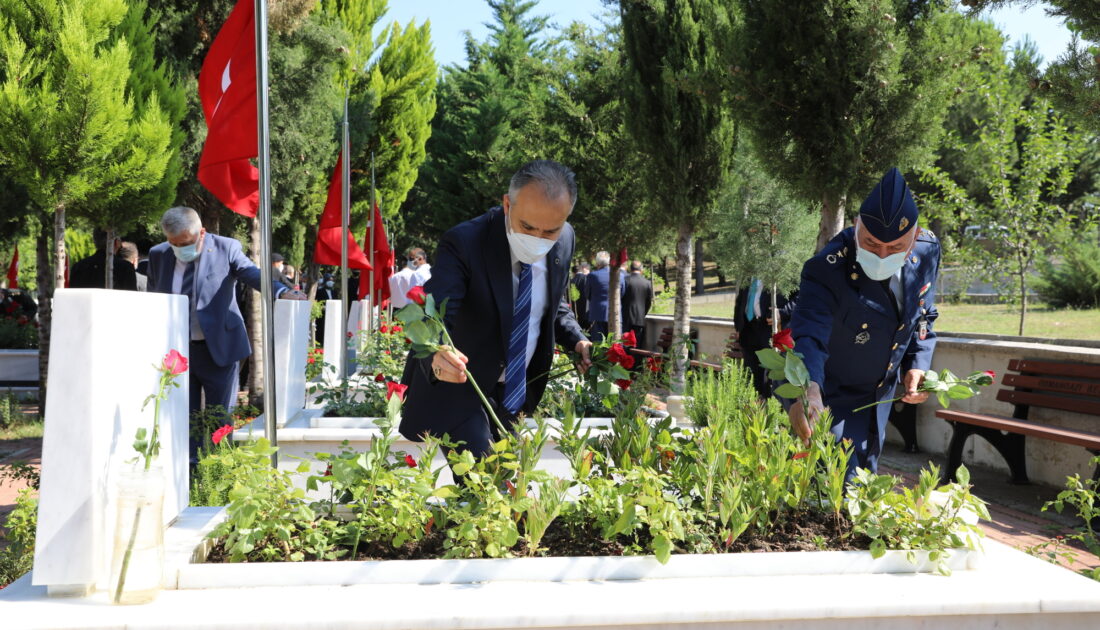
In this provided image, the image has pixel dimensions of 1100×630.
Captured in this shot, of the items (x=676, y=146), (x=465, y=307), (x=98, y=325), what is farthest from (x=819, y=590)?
(x=676, y=146)

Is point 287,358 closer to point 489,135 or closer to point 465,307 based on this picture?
point 465,307

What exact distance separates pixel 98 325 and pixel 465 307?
134 cm

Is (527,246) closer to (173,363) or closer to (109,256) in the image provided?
(173,363)

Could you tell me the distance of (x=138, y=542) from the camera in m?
2.12

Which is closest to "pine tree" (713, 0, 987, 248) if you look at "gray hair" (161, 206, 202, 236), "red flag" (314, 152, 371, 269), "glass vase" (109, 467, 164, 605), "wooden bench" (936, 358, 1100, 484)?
"wooden bench" (936, 358, 1100, 484)

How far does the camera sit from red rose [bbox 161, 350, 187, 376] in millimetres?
2553

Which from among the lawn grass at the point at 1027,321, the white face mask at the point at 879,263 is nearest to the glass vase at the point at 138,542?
the white face mask at the point at 879,263

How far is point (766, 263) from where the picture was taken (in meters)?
9.59

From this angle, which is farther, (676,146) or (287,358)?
(676,146)

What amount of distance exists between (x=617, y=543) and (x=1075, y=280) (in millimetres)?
20458

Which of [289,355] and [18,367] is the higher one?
[289,355]

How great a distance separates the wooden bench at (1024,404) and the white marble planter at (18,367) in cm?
1172

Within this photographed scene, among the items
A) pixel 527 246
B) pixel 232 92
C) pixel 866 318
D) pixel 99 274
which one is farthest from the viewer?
pixel 99 274

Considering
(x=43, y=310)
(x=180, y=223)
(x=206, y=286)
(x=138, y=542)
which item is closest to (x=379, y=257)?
(x=43, y=310)
